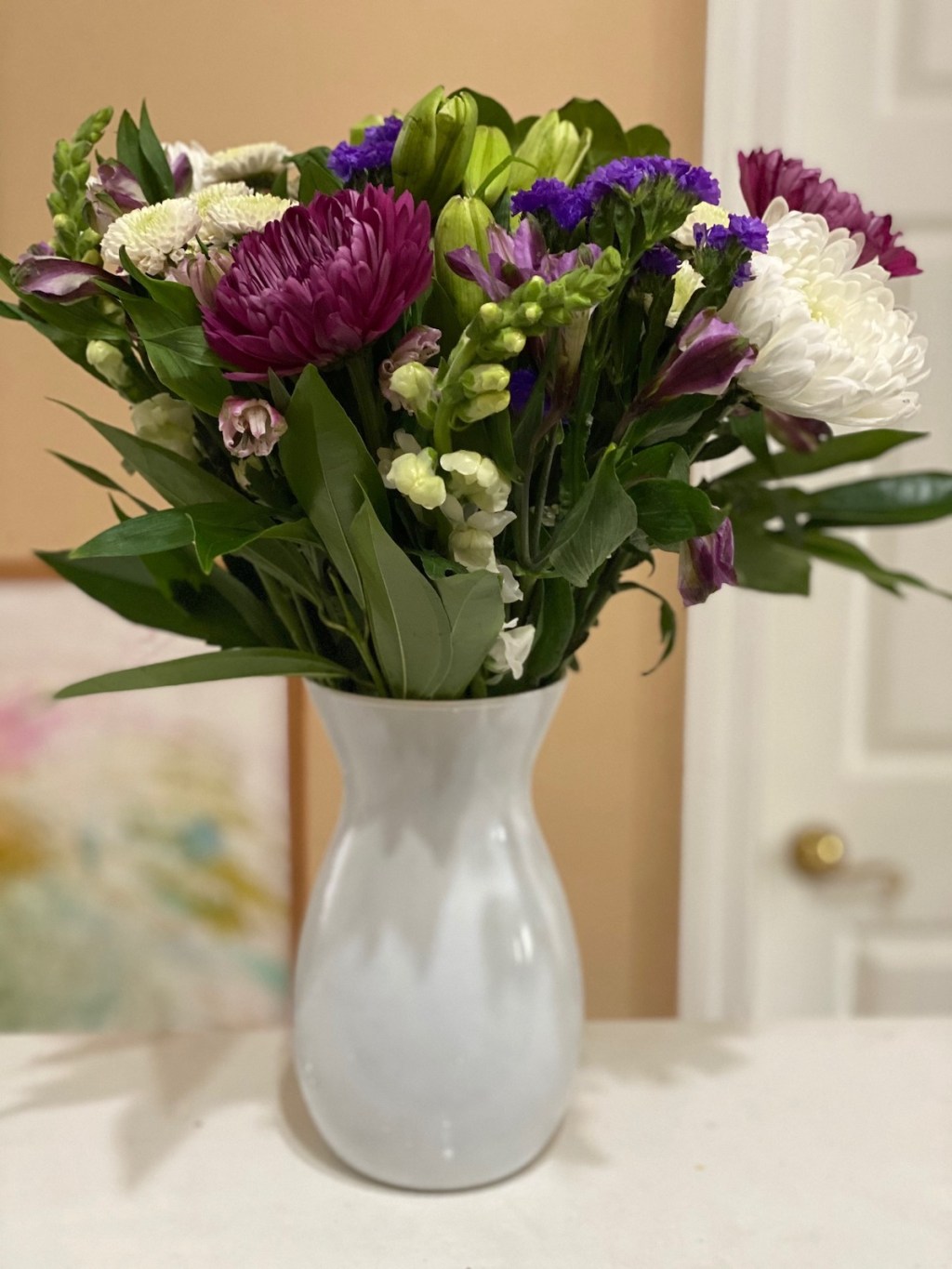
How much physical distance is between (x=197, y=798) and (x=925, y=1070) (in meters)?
0.60

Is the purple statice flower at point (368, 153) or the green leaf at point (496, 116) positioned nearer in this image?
the purple statice flower at point (368, 153)

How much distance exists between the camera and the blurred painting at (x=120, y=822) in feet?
3.18

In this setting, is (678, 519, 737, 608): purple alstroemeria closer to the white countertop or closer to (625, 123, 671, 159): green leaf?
(625, 123, 671, 159): green leaf

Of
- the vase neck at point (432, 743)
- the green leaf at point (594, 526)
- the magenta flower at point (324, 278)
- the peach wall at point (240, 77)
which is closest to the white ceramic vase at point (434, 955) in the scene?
the vase neck at point (432, 743)

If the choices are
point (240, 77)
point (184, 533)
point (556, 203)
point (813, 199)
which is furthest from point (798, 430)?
point (240, 77)

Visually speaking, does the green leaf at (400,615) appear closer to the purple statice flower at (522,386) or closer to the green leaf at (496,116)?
the purple statice flower at (522,386)

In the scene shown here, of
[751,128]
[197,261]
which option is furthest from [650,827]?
[197,261]

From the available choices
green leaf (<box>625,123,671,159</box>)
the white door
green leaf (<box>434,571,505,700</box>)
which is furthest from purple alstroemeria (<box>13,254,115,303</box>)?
the white door

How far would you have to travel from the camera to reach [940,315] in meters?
1.01

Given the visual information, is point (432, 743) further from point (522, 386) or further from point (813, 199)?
point (813, 199)

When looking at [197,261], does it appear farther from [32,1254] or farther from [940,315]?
[940,315]

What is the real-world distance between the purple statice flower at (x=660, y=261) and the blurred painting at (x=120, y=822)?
0.57 m

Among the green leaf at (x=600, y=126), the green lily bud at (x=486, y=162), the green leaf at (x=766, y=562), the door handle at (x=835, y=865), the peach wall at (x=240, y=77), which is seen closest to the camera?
the green lily bud at (x=486, y=162)

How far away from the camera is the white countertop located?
63cm
